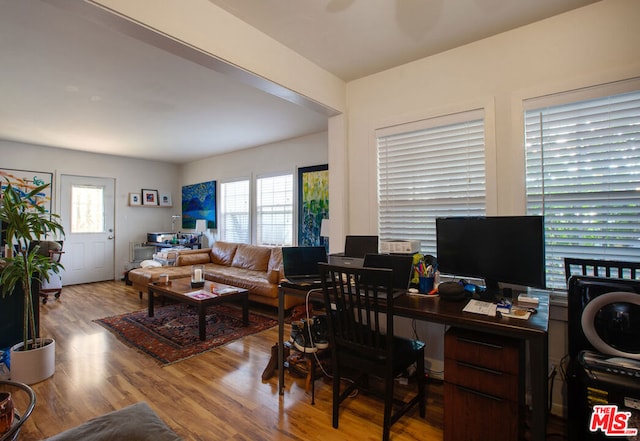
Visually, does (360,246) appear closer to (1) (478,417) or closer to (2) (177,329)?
(1) (478,417)

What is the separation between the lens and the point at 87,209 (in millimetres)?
6184

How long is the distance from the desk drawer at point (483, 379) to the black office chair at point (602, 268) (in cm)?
80

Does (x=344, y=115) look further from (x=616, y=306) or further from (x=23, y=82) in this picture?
(x=23, y=82)

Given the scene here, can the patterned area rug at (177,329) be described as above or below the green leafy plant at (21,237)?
below

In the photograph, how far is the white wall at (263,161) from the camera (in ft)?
16.5

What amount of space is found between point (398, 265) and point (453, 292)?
388 millimetres

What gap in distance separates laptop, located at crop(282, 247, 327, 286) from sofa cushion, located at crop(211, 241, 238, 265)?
3.58m

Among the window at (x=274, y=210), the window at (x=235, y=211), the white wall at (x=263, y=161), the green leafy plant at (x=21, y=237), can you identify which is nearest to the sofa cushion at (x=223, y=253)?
the window at (x=235, y=211)

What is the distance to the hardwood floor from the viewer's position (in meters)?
1.87

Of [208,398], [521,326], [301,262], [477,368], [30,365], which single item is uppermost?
[301,262]

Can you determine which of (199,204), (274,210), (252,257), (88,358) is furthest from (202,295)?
(199,204)

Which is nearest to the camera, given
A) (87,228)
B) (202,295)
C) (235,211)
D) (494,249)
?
(494,249)

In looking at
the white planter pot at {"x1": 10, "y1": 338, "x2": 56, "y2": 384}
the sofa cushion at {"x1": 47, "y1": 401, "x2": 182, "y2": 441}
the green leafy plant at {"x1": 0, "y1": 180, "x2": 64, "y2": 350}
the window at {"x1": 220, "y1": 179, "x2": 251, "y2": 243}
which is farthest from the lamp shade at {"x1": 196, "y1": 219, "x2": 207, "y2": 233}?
the sofa cushion at {"x1": 47, "y1": 401, "x2": 182, "y2": 441}

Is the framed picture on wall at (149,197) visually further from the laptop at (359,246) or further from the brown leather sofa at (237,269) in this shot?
the laptop at (359,246)
